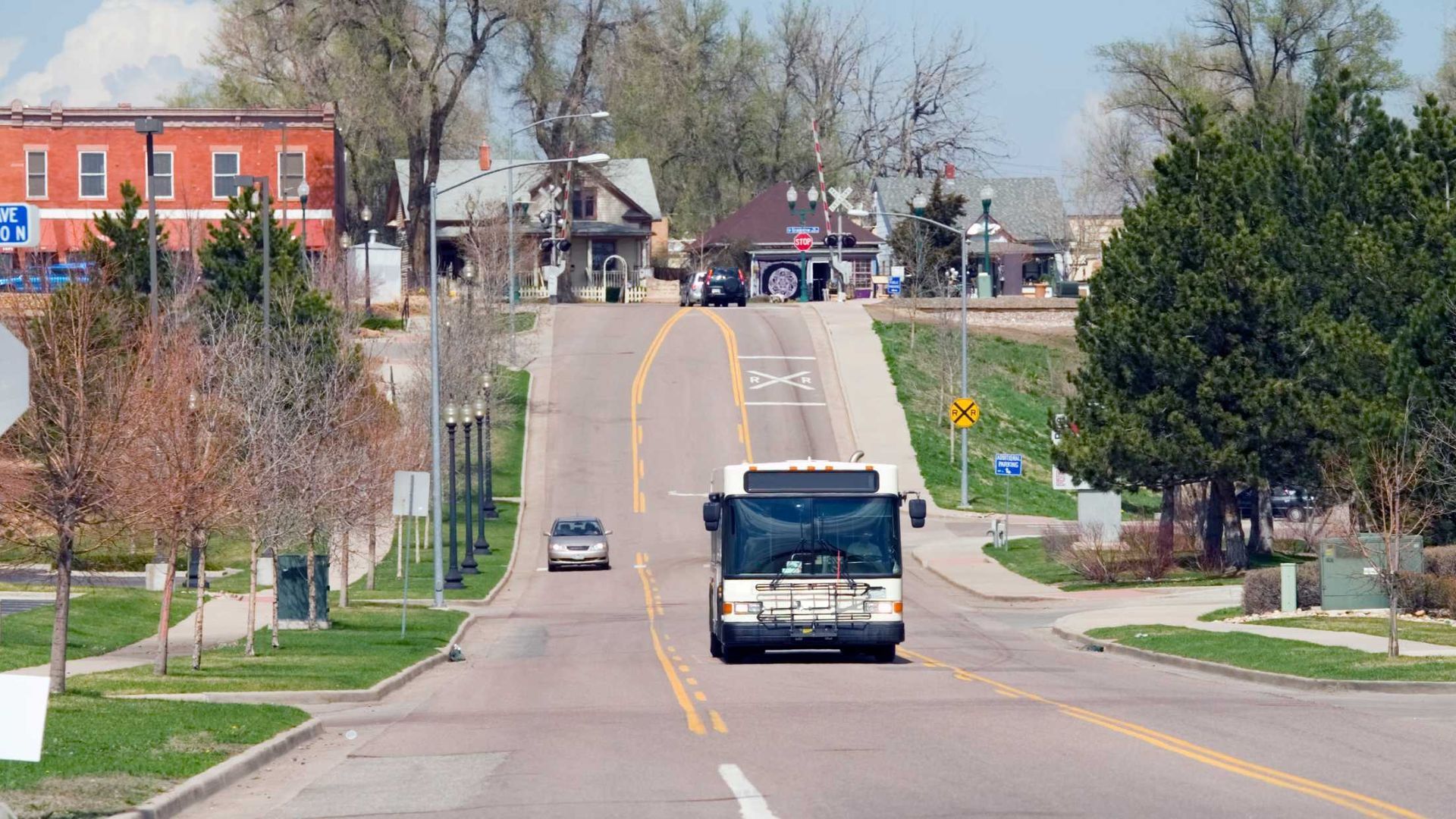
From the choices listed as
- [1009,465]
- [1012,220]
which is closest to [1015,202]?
[1012,220]

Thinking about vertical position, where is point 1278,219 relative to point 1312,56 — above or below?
below

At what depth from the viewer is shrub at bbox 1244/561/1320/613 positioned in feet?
104

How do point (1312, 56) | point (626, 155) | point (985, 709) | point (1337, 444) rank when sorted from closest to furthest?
point (985, 709) → point (1337, 444) → point (1312, 56) → point (626, 155)

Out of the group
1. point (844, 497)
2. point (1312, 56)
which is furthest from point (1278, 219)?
point (1312, 56)

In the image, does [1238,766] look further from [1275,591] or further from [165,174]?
[165,174]

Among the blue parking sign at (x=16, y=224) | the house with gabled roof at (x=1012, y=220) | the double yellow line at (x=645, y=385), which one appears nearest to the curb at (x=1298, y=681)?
the blue parking sign at (x=16, y=224)

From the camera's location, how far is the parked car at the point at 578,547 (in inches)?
1870

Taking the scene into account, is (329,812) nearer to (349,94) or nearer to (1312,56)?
(1312,56)

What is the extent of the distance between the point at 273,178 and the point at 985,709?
68.7 metres

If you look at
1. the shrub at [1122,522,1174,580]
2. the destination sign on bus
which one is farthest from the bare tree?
the shrub at [1122,522,1174,580]

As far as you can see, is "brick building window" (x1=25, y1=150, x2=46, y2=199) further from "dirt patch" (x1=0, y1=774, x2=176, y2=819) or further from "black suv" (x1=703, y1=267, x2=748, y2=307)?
"dirt patch" (x1=0, y1=774, x2=176, y2=819)

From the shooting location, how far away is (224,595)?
129 ft

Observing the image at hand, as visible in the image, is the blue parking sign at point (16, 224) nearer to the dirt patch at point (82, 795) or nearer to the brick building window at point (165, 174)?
the dirt patch at point (82, 795)

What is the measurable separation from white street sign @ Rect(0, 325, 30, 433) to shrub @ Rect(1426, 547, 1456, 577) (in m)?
24.5
